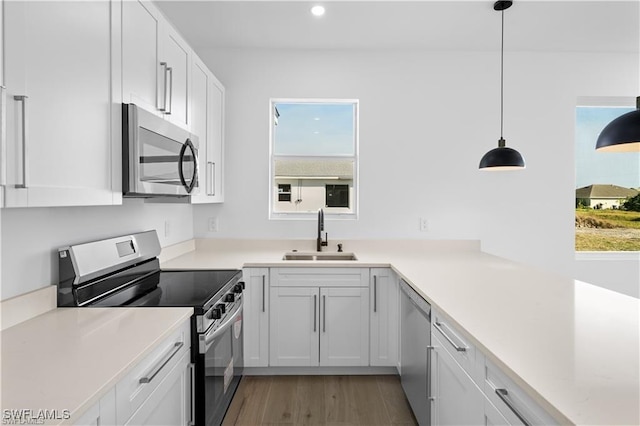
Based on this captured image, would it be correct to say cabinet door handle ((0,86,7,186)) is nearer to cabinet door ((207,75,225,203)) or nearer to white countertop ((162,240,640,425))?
white countertop ((162,240,640,425))

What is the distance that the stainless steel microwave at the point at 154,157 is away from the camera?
1646 millimetres

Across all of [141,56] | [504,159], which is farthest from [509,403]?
[141,56]

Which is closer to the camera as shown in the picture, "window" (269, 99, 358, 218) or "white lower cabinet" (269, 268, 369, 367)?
"white lower cabinet" (269, 268, 369, 367)

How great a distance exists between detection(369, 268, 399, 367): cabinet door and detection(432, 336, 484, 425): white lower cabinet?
0.87 metres

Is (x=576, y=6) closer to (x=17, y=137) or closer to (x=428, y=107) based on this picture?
(x=428, y=107)

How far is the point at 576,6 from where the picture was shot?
259 centimetres

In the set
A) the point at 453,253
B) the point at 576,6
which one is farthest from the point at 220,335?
the point at 576,6

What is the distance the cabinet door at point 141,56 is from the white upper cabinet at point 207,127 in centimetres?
55

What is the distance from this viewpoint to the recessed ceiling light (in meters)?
2.61

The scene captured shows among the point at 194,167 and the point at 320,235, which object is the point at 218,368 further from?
the point at 320,235

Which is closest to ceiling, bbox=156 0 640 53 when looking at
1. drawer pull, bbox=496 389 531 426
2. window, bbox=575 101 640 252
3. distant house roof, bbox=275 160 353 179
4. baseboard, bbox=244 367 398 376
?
window, bbox=575 101 640 252

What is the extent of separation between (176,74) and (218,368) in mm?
1646

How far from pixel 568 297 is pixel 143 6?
7.76 ft

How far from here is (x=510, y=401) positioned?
1.08 meters
